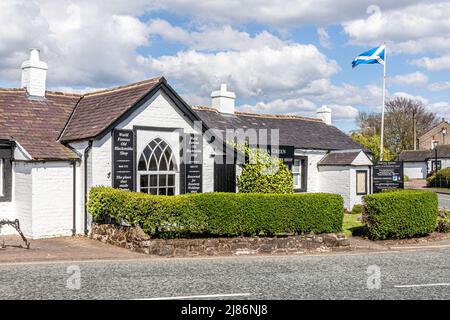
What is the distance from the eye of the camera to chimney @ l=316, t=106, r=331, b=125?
32.6 meters

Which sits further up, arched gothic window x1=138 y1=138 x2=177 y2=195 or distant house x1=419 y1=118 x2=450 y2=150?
distant house x1=419 y1=118 x2=450 y2=150

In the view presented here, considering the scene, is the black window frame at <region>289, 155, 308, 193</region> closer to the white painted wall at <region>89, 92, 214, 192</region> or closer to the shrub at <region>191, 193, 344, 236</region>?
the white painted wall at <region>89, 92, 214, 192</region>

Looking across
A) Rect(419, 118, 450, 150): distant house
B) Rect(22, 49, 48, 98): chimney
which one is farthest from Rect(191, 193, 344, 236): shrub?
Rect(419, 118, 450, 150): distant house

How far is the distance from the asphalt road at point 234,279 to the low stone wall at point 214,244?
0.65 m

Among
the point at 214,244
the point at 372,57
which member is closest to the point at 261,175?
the point at 214,244

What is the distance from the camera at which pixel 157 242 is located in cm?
1349

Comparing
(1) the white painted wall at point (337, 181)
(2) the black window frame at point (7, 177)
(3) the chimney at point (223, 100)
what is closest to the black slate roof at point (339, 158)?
(1) the white painted wall at point (337, 181)

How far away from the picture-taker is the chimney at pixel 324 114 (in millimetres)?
32594

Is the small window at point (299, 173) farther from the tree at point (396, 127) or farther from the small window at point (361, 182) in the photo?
the tree at point (396, 127)

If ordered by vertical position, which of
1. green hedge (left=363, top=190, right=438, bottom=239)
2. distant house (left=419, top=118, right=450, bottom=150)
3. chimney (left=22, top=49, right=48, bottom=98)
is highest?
distant house (left=419, top=118, right=450, bottom=150)

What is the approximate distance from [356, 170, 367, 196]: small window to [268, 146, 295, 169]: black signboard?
3.95 metres

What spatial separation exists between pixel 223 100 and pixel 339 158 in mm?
6880
